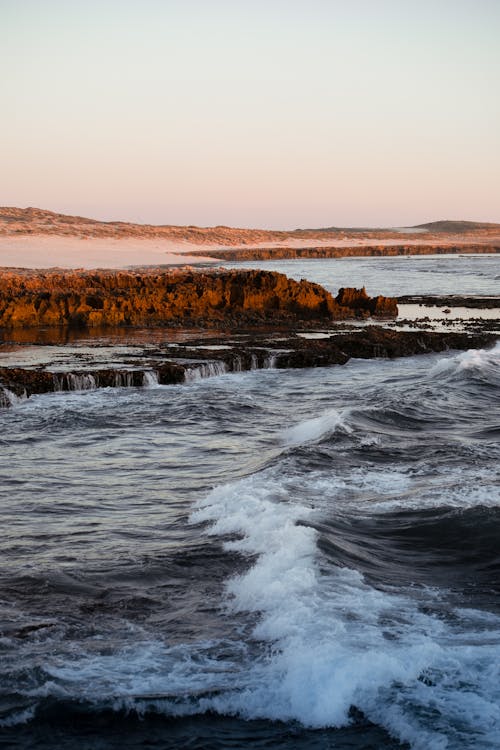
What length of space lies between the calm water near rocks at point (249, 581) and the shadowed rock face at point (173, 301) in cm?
1474

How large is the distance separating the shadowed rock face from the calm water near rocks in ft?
48.3

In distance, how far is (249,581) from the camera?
930cm

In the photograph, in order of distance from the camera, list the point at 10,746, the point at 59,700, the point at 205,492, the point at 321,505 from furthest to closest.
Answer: the point at 205,492 < the point at 321,505 < the point at 59,700 < the point at 10,746

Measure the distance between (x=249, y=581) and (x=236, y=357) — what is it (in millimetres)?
15373

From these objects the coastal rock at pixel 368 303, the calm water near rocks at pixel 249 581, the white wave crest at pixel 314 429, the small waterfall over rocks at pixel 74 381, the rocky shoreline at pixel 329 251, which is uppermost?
the rocky shoreline at pixel 329 251

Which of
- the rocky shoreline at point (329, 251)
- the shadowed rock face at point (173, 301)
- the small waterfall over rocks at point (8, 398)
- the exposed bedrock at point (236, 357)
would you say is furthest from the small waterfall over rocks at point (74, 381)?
the rocky shoreline at point (329, 251)

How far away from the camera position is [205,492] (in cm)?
1290

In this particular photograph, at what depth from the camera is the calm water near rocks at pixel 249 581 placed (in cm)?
695

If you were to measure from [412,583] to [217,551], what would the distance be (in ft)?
7.51

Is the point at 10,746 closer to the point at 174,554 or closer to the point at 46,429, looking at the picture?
the point at 174,554

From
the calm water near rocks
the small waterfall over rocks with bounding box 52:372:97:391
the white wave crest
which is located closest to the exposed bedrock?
the small waterfall over rocks with bounding box 52:372:97:391

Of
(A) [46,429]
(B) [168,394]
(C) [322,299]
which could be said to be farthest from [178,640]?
(C) [322,299]

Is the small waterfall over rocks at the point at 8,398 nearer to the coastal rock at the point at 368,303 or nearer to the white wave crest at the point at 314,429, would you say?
the white wave crest at the point at 314,429

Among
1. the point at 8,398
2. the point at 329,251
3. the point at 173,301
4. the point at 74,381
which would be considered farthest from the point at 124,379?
the point at 329,251
